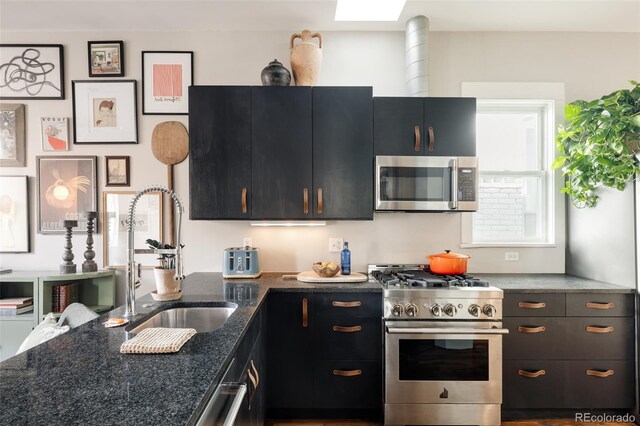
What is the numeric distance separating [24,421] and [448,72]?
10.2ft

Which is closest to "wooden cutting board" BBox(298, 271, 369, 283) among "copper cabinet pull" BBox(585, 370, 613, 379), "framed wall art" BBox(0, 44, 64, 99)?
"copper cabinet pull" BBox(585, 370, 613, 379)

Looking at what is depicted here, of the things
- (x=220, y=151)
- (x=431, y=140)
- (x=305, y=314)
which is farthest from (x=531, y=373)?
(x=220, y=151)

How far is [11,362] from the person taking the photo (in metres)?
1.04

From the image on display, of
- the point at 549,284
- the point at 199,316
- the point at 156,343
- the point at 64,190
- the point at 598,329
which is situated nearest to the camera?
the point at 156,343

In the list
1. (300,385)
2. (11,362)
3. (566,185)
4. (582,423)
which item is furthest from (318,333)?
(566,185)

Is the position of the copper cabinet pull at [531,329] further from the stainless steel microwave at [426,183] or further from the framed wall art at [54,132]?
the framed wall art at [54,132]

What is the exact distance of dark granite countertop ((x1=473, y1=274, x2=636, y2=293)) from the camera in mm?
2199

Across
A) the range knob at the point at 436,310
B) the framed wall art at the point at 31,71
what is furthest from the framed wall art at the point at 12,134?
the range knob at the point at 436,310

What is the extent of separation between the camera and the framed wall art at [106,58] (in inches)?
109

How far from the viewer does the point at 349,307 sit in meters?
2.23

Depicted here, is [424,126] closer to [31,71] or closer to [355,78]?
[355,78]

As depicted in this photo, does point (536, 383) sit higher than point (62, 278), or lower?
lower

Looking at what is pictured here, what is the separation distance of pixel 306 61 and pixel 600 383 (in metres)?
2.94

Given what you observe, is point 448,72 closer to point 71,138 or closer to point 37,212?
point 71,138
